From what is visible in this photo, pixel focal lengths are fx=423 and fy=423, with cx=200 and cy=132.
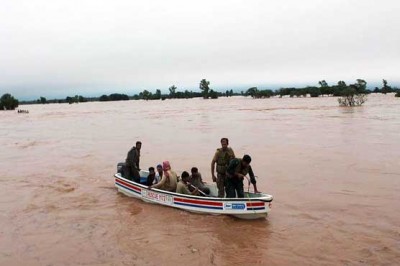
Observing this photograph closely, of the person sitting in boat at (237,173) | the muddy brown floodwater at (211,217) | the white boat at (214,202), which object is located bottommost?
the muddy brown floodwater at (211,217)

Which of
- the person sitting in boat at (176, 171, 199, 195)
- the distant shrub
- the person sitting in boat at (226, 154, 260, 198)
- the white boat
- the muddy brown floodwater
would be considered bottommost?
the muddy brown floodwater

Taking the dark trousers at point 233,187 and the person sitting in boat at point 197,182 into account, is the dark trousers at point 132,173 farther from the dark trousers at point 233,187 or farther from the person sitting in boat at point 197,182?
the dark trousers at point 233,187

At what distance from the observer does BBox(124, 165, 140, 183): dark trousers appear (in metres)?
13.1

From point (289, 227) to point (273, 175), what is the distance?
6.30 m

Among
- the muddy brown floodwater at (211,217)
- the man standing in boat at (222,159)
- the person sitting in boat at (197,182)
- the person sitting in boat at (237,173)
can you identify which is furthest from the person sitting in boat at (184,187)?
the person sitting in boat at (237,173)

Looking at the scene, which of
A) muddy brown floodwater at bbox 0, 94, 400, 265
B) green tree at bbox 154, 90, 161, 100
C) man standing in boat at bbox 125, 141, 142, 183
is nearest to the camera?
muddy brown floodwater at bbox 0, 94, 400, 265

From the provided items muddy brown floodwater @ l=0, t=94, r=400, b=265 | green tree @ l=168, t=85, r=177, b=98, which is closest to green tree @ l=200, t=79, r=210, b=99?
green tree @ l=168, t=85, r=177, b=98

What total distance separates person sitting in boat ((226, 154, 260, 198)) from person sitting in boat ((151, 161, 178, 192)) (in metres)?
1.98

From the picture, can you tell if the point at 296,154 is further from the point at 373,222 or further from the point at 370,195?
the point at 373,222

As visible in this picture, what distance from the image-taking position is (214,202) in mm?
10492

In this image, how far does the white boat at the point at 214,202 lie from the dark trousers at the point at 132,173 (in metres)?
0.64

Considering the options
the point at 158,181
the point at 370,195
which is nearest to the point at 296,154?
the point at 370,195

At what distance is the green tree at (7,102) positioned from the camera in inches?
4001

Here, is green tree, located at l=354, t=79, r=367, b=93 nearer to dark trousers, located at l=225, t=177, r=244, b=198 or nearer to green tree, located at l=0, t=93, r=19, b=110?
dark trousers, located at l=225, t=177, r=244, b=198
